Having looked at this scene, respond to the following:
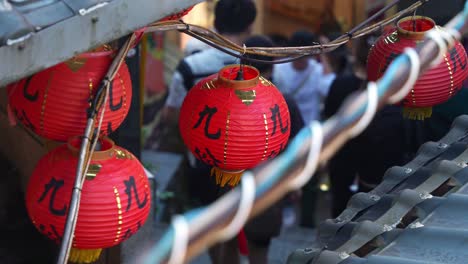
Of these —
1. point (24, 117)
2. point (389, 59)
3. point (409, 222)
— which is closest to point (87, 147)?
point (24, 117)

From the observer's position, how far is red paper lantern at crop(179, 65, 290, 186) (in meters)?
4.57

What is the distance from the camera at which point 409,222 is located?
13.1 feet

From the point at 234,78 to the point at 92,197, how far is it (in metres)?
1.26

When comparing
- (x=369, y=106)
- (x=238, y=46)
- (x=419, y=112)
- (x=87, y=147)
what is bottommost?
(x=419, y=112)

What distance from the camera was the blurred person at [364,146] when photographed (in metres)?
6.58

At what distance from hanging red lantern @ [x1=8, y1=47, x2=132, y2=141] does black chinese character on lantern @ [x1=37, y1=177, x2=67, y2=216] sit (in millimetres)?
253

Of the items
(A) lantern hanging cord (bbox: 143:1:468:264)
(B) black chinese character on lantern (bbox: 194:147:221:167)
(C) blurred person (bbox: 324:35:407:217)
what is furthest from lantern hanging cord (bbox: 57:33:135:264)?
(C) blurred person (bbox: 324:35:407:217)

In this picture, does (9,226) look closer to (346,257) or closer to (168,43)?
(346,257)

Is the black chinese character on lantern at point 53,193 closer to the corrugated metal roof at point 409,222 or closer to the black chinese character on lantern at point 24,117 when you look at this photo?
the black chinese character on lantern at point 24,117

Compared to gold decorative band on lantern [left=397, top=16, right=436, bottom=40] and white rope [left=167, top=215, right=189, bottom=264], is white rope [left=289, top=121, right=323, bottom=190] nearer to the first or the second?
white rope [left=167, top=215, right=189, bottom=264]

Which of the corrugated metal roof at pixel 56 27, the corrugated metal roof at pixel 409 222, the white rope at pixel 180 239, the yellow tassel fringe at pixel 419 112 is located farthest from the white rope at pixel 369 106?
the yellow tassel fringe at pixel 419 112

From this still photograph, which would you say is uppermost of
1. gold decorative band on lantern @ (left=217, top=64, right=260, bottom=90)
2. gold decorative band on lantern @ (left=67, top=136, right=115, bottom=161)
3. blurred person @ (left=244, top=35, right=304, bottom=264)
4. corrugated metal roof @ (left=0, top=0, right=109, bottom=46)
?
corrugated metal roof @ (left=0, top=0, right=109, bottom=46)

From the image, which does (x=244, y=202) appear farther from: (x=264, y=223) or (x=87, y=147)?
(x=264, y=223)

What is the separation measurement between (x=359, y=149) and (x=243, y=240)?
1307 mm
